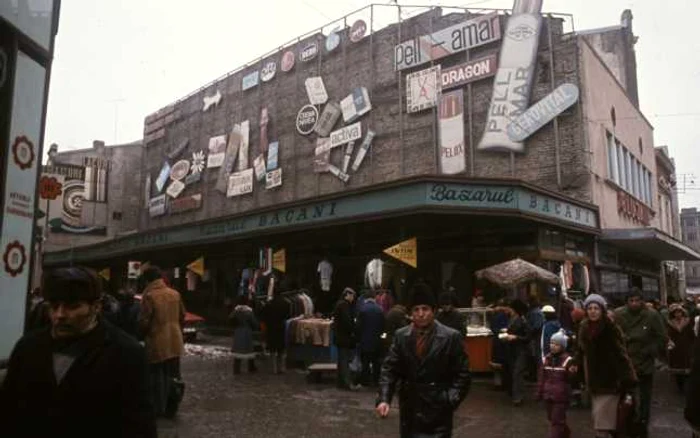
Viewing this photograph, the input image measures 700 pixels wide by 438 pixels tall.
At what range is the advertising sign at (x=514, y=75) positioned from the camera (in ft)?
67.8

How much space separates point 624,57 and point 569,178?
1346 centimetres

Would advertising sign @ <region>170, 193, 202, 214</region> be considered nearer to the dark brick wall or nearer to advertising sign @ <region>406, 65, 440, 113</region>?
the dark brick wall

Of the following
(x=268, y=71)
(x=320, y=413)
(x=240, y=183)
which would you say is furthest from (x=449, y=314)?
(x=268, y=71)

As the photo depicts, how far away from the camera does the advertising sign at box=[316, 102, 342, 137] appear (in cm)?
2698

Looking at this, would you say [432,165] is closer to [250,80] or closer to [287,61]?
[287,61]

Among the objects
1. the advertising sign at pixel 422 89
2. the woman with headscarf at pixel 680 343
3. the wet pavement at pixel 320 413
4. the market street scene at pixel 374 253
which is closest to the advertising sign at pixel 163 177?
the market street scene at pixel 374 253

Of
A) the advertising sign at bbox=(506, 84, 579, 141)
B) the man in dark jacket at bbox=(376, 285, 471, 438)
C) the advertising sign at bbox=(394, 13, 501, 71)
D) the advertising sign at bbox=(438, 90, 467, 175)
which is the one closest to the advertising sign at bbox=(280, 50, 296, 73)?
the advertising sign at bbox=(394, 13, 501, 71)

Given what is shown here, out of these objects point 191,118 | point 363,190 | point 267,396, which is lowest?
point 267,396

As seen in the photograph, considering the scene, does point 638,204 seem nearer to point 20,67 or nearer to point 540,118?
point 540,118

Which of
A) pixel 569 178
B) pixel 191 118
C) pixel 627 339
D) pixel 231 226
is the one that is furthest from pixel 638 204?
pixel 191 118

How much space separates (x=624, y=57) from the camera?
97.2 feet

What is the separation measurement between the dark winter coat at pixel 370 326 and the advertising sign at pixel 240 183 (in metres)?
20.1

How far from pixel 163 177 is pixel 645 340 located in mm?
34104

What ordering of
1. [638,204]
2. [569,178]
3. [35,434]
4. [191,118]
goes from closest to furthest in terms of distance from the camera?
[35,434]
[569,178]
[638,204]
[191,118]
